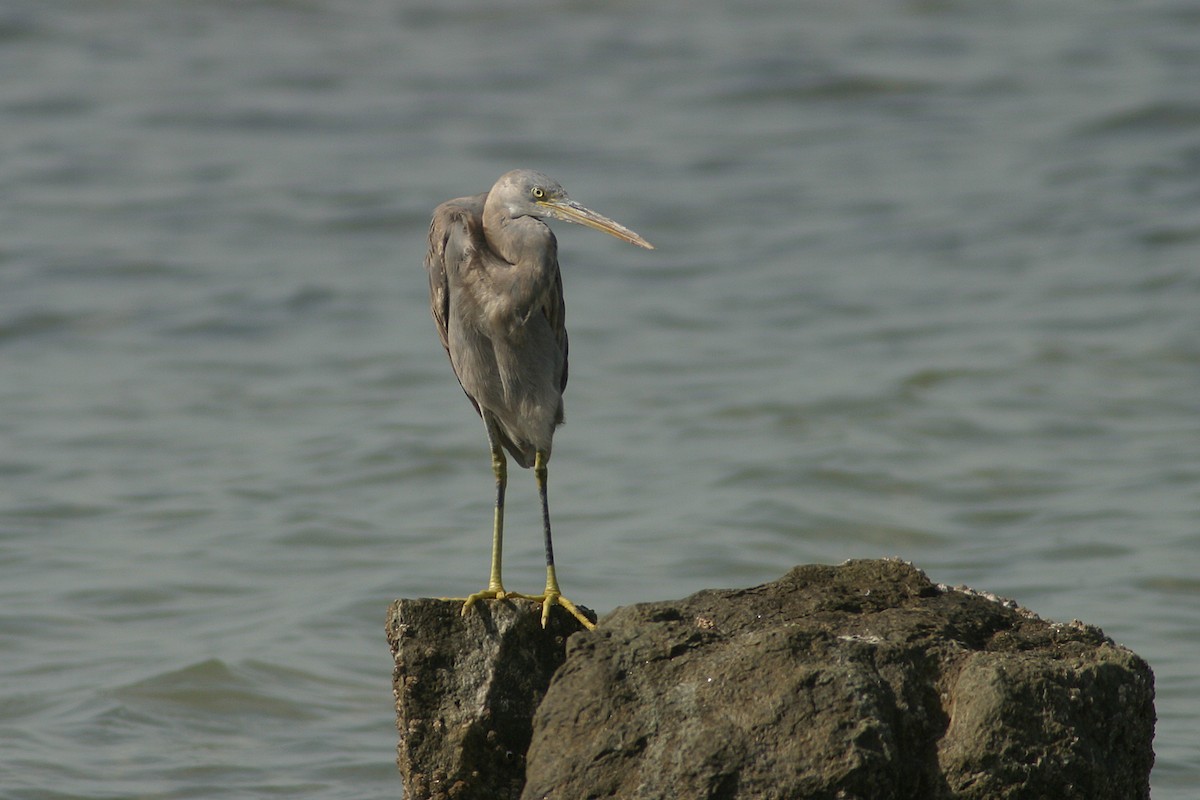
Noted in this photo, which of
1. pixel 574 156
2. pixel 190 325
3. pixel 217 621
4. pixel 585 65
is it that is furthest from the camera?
pixel 585 65

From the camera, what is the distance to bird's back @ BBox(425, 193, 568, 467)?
5531 millimetres

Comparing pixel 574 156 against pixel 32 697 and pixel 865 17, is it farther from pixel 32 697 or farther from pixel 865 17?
pixel 32 697

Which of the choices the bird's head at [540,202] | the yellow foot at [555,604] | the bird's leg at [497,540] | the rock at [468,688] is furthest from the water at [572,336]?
the bird's head at [540,202]

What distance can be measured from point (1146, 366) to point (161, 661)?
8530 millimetres

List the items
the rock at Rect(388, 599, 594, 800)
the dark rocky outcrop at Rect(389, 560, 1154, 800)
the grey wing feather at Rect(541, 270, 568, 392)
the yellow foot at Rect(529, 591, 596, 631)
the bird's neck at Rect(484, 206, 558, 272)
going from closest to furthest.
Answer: the dark rocky outcrop at Rect(389, 560, 1154, 800), the rock at Rect(388, 599, 594, 800), the yellow foot at Rect(529, 591, 596, 631), the bird's neck at Rect(484, 206, 558, 272), the grey wing feather at Rect(541, 270, 568, 392)

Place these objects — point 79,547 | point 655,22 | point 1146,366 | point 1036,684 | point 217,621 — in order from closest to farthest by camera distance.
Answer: point 1036,684 < point 217,621 < point 79,547 < point 1146,366 < point 655,22

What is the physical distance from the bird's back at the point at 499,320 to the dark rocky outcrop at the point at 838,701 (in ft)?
3.36

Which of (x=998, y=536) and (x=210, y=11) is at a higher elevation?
(x=210, y=11)

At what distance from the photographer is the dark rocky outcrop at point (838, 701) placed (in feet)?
14.3

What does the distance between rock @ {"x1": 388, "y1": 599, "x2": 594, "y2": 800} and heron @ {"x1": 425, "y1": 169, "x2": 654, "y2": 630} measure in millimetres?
245

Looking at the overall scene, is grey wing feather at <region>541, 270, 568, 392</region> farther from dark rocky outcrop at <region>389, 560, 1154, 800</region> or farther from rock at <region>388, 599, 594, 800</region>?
dark rocky outcrop at <region>389, 560, 1154, 800</region>

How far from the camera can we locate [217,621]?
9180 mm

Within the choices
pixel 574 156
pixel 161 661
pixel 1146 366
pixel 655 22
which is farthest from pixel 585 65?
pixel 161 661

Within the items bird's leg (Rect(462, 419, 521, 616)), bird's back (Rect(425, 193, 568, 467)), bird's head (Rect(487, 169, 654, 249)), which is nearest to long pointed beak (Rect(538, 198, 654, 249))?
bird's head (Rect(487, 169, 654, 249))
